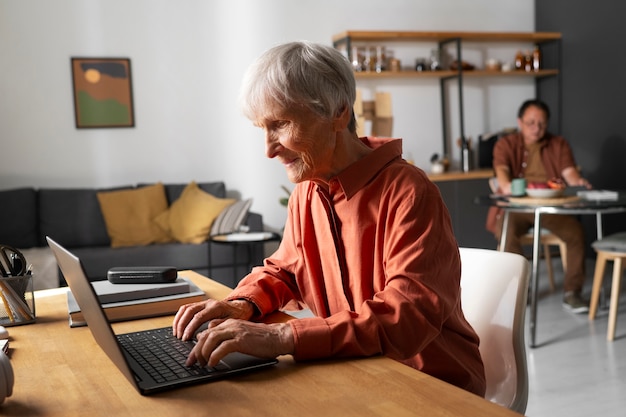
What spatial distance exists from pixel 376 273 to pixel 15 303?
735mm

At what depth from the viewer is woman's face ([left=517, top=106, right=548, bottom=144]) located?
4.95 metres

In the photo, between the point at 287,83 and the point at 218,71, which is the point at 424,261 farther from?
the point at 218,71

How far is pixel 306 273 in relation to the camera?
155 cm

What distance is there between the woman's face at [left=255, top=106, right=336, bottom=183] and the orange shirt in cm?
6

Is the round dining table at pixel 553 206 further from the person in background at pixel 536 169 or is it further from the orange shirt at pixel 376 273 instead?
the orange shirt at pixel 376 273

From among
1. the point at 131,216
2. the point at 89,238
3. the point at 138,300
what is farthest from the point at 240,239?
the point at 138,300

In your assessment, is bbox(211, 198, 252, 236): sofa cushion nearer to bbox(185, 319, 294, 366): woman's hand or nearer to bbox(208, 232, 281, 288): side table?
bbox(208, 232, 281, 288): side table

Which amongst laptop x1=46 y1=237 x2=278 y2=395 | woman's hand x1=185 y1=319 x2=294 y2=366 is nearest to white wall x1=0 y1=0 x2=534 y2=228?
laptop x1=46 y1=237 x2=278 y2=395

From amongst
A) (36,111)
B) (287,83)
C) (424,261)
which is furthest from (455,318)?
(36,111)

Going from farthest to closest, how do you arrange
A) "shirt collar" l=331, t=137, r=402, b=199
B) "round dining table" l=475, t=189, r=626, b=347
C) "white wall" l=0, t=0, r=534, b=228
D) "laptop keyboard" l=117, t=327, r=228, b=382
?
"white wall" l=0, t=0, r=534, b=228 < "round dining table" l=475, t=189, r=626, b=347 < "shirt collar" l=331, t=137, r=402, b=199 < "laptop keyboard" l=117, t=327, r=228, b=382

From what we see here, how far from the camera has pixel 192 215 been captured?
17.1ft

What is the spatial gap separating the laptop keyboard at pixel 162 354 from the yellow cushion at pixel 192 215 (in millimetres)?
3833

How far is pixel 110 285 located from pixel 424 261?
0.73 metres

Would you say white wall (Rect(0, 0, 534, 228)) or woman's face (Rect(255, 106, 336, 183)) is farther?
white wall (Rect(0, 0, 534, 228))
